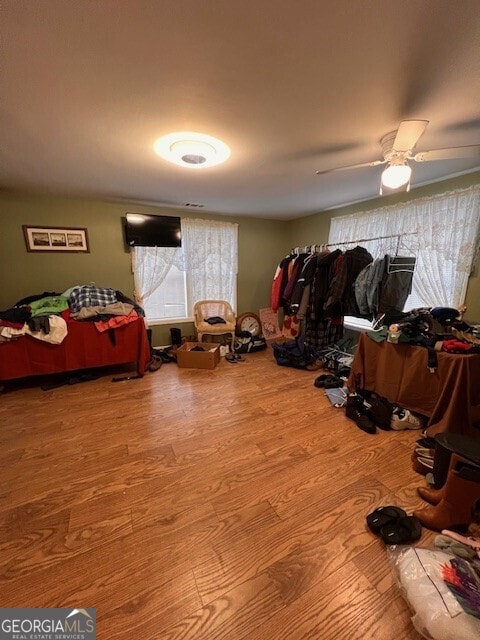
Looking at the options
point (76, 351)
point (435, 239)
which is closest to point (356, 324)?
point (435, 239)

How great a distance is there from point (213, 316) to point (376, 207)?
103 inches

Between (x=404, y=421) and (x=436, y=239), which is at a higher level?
(x=436, y=239)

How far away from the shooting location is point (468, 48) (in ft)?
3.01

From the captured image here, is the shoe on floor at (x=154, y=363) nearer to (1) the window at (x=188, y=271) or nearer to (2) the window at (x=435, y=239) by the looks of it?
(1) the window at (x=188, y=271)

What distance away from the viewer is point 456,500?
112cm

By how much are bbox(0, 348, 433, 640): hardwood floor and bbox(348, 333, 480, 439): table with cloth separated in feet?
0.87

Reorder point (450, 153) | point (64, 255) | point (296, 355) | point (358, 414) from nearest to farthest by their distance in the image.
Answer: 1. point (450, 153)
2. point (358, 414)
3. point (64, 255)
4. point (296, 355)

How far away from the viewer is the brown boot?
1.29 meters

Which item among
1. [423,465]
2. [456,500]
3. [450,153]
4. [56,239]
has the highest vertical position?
[450,153]

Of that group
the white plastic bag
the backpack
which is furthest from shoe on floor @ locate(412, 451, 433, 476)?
the backpack

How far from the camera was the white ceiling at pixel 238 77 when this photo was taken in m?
0.81

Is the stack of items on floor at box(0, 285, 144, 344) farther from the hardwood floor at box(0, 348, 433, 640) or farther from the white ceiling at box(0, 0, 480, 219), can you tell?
the white ceiling at box(0, 0, 480, 219)

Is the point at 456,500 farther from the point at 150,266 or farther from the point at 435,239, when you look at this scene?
the point at 150,266

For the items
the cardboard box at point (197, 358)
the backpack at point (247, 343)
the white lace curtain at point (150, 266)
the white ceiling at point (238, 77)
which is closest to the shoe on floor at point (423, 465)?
the white ceiling at point (238, 77)
